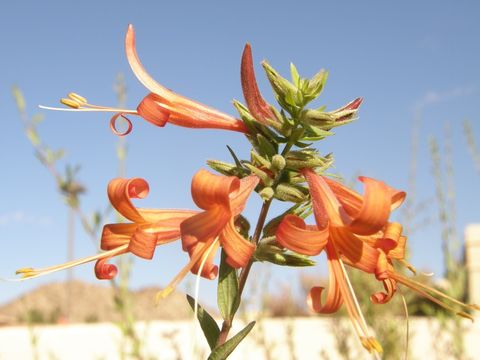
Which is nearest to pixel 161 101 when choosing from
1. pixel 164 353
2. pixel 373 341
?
pixel 373 341

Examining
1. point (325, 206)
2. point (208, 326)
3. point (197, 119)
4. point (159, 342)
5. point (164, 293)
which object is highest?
point (197, 119)

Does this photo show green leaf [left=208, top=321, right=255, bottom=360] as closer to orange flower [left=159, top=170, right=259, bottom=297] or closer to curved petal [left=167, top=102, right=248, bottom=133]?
orange flower [left=159, top=170, right=259, bottom=297]

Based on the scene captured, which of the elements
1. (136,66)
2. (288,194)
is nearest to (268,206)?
(288,194)

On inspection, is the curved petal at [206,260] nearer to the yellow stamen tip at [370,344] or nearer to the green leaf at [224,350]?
the green leaf at [224,350]

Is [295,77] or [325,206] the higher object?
[295,77]

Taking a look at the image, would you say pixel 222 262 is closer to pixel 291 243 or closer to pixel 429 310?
pixel 291 243

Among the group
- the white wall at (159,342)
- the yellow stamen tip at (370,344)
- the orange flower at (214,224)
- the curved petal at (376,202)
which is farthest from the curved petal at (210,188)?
the white wall at (159,342)

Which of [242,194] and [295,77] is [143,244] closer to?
[242,194]
